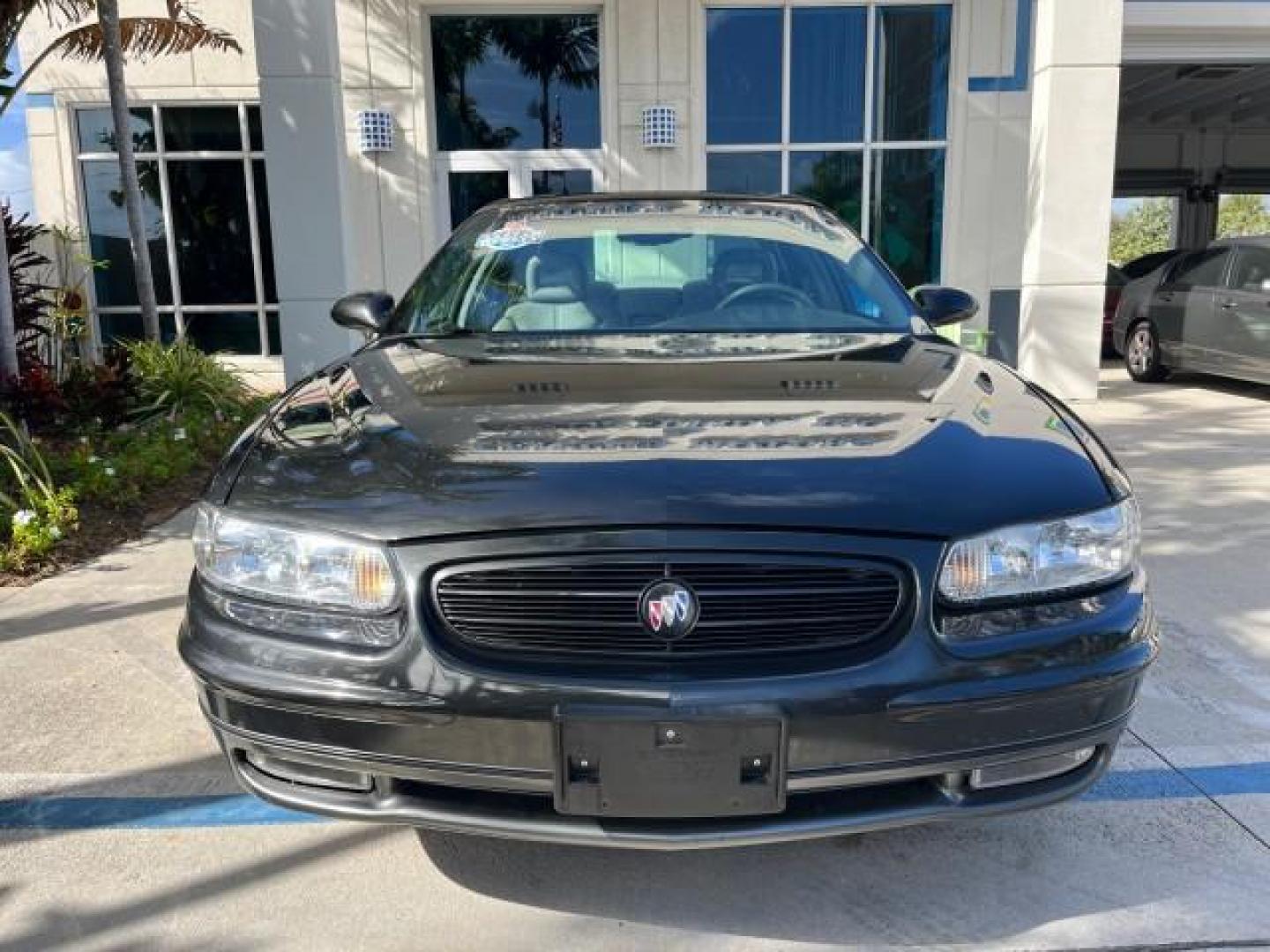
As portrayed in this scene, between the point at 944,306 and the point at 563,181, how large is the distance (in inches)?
305

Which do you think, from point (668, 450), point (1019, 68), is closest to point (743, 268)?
point (668, 450)

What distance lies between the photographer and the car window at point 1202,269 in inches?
396

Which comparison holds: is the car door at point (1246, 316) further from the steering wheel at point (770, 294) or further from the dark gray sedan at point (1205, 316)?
the steering wheel at point (770, 294)

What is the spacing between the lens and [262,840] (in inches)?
101

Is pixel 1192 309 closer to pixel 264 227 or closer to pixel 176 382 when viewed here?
pixel 176 382

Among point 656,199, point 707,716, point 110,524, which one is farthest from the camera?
point 110,524

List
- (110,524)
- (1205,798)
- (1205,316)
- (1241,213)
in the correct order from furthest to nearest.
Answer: (1241,213)
(1205,316)
(110,524)
(1205,798)

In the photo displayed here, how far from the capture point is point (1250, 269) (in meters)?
9.59

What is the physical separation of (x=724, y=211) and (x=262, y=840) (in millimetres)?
2659

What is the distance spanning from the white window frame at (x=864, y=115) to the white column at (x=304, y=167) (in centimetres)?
390

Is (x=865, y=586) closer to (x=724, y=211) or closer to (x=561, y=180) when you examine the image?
(x=724, y=211)

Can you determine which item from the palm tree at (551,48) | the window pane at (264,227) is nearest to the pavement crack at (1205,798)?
the palm tree at (551,48)

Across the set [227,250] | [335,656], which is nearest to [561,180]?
[227,250]

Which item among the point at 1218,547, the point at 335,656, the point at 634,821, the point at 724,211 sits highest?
the point at 724,211
